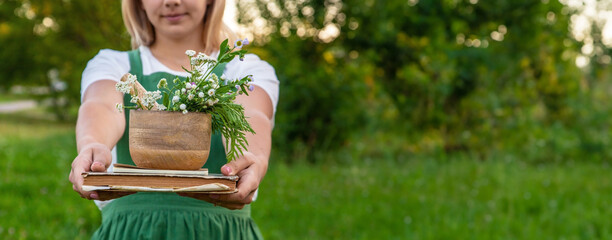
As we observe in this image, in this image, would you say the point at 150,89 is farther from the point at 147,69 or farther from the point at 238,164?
the point at 238,164

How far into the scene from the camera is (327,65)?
26.1ft

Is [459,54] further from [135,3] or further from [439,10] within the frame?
[135,3]

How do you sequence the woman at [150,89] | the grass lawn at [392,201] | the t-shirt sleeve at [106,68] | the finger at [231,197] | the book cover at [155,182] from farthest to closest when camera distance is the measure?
1. the grass lawn at [392,201]
2. the t-shirt sleeve at [106,68]
3. the woman at [150,89]
4. the finger at [231,197]
5. the book cover at [155,182]

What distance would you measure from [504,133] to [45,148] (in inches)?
267

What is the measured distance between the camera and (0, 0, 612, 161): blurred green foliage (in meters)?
7.82

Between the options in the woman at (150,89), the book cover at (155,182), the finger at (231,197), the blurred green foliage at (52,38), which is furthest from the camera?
the blurred green foliage at (52,38)

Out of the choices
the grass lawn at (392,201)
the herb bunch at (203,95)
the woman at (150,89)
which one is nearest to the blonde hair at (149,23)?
the woman at (150,89)

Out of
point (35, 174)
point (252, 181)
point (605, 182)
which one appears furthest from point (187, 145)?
point (605, 182)

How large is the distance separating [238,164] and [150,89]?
1.66 feet

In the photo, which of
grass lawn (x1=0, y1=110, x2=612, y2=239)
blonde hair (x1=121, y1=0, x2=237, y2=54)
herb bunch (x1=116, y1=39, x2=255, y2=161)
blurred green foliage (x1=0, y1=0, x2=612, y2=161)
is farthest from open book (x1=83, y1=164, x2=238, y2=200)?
blurred green foliage (x1=0, y1=0, x2=612, y2=161)

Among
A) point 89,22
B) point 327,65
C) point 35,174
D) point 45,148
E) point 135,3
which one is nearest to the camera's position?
point 135,3

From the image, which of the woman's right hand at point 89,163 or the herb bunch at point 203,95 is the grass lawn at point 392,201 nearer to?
the woman's right hand at point 89,163

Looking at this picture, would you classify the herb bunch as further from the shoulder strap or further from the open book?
the shoulder strap

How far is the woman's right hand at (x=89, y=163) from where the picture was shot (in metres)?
1.48
